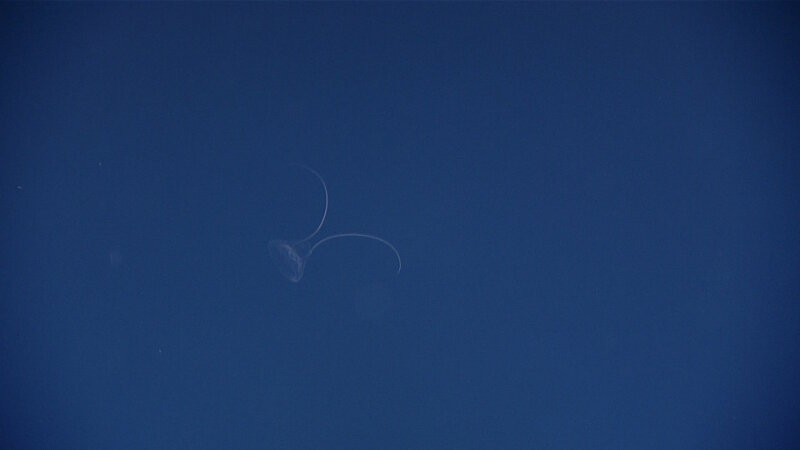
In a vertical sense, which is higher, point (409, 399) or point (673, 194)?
point (673, 194)

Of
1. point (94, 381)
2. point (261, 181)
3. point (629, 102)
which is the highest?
point (629, 102)

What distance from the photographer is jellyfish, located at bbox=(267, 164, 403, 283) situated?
3.41ft

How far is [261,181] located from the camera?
3.43 ft

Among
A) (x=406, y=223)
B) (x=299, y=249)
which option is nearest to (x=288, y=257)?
(x=299, y=249)

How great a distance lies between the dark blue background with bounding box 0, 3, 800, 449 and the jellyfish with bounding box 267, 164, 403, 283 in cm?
2

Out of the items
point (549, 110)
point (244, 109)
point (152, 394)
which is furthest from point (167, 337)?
point (549, 110)

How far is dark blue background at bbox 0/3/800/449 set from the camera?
3.37ft

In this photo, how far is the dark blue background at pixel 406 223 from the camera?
103 centimetres

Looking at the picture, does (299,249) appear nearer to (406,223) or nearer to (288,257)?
(288,257)

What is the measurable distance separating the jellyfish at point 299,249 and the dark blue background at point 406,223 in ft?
0.07

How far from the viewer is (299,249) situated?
104 centimetres

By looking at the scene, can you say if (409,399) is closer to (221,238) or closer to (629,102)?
(221,238)

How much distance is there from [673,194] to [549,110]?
356mm

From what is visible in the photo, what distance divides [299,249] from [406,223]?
0.26 m
